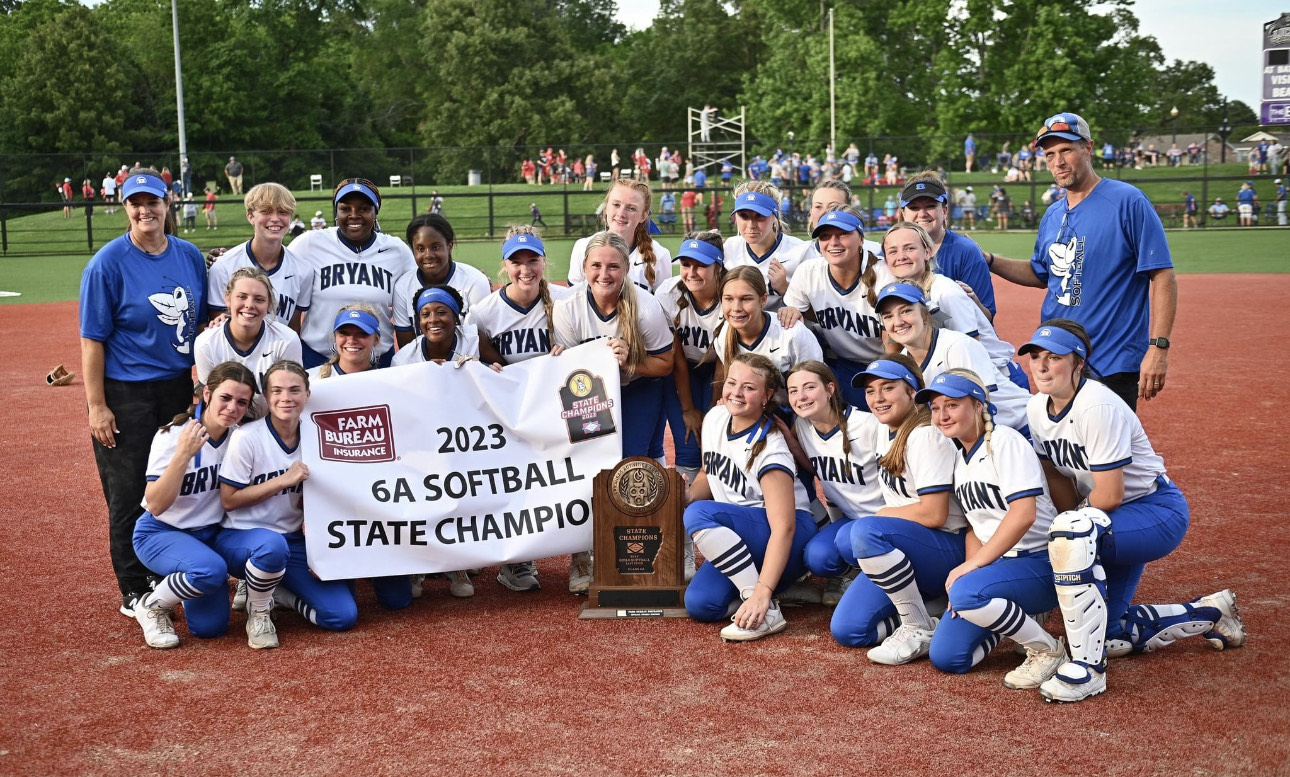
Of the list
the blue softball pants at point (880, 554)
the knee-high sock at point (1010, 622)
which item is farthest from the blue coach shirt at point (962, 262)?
the knee-high sock at point (1010, 622)

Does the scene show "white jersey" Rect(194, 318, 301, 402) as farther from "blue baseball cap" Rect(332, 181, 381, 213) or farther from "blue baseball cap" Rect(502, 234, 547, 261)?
"blue baseball cap" Rect(502, 234, 547, 261)

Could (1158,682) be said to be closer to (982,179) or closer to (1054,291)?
(1054,291)

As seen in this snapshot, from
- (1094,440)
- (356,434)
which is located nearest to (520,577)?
(356,434)

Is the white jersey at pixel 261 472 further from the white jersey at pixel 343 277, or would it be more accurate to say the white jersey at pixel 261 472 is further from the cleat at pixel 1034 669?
the cleat at pixel 1034 669

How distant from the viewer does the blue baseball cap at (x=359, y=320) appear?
19.0 feet

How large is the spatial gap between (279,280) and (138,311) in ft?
2.66

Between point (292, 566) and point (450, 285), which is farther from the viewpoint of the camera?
point (450, 285)

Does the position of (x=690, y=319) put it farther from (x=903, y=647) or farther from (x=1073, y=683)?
(x=1073, y=683)

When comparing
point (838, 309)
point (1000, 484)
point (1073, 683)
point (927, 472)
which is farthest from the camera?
point (838, 309)

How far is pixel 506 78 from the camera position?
6056 centimetres

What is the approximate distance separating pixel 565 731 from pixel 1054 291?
11.2 feet

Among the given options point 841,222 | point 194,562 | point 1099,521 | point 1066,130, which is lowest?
point 194,562

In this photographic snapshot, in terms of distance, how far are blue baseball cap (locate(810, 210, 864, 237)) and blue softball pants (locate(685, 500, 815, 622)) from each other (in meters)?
1.47

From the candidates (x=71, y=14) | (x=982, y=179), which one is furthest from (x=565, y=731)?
(x=71, y=14)
